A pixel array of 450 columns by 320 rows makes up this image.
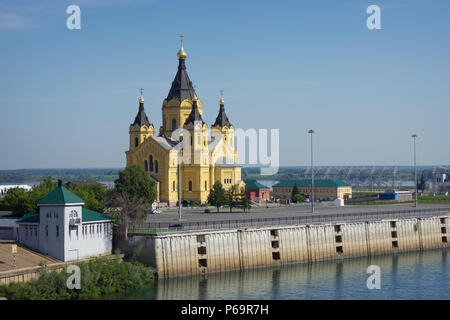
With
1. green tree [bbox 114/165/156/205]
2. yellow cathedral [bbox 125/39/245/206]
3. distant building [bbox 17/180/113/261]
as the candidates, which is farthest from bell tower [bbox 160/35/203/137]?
distant building [bbox 17/180/113/261]

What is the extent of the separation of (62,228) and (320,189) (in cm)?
8167

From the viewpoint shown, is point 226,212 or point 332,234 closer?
point 332,234

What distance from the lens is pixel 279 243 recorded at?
6197 centimetres

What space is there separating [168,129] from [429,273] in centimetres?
4969

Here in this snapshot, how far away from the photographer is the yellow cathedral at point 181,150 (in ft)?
314

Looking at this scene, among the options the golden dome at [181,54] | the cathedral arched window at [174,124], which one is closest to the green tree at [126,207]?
the cathedral arched window at [174,124]

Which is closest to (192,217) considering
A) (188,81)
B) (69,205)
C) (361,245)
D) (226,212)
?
(226,212)

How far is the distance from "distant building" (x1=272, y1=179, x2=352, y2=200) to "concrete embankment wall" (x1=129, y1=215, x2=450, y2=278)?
166ft

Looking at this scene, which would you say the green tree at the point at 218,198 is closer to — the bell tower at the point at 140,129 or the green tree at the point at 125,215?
the bell tower at the point at 140,129

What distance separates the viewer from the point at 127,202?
57.0 meters

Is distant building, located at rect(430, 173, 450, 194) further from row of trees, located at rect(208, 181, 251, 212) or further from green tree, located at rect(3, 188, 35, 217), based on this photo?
green tree, located at rect(3, 188, 35, 217)

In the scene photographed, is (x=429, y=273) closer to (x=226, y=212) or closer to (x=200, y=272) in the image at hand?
(x=200, y=272)

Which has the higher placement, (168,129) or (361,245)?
(168,129)

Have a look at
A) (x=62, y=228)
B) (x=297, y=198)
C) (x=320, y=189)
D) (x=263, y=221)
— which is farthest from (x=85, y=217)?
(x=320, y=189)
